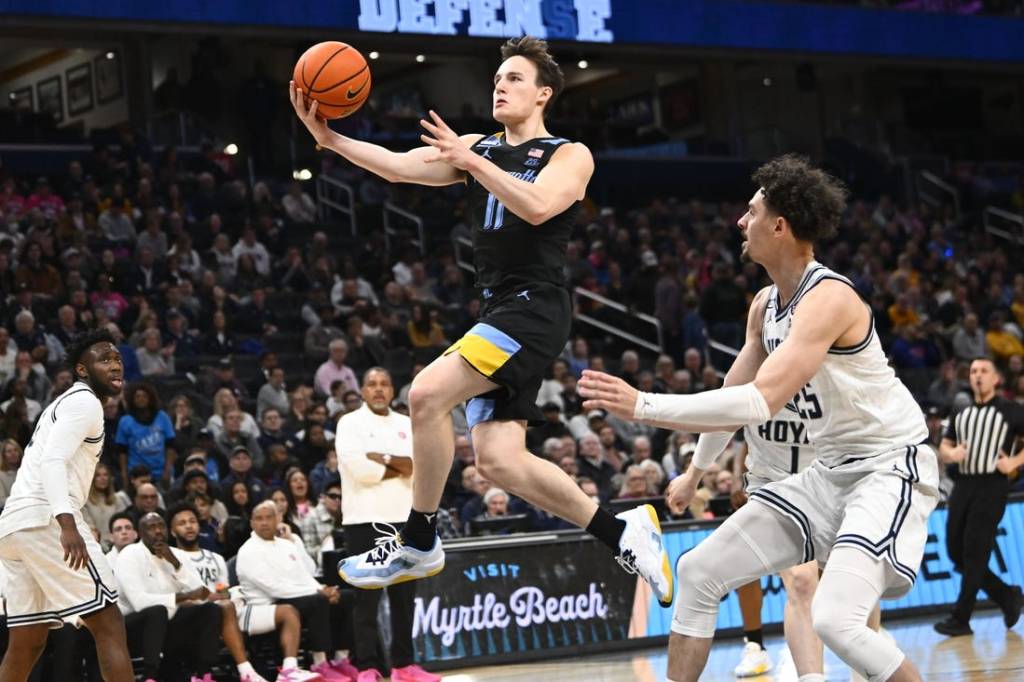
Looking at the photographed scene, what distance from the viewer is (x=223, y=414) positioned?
1345cm

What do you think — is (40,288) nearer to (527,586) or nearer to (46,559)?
(527,586)

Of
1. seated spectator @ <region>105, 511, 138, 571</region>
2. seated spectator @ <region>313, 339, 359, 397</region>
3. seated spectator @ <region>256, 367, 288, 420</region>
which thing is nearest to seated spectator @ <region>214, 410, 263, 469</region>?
seated spectator @ <region>256, 367, 288, 420</region>

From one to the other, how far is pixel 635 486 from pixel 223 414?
3.71 meters

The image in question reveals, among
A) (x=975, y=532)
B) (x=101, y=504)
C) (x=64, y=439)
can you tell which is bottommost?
(x=975, y=532)

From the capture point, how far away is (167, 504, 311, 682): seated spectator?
965 centimetres

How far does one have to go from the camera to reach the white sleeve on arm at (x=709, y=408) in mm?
4828

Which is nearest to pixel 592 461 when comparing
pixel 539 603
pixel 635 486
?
pixel 635 486

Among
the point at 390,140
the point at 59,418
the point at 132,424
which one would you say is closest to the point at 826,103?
the point at 390,140

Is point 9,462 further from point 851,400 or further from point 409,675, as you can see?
point 851,400

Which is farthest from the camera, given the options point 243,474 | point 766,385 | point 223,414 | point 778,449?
point 223,414

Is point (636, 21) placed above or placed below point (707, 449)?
above

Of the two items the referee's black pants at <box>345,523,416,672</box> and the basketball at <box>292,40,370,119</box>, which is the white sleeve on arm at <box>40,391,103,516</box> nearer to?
the basketball at <box>292,40,370,119</box>

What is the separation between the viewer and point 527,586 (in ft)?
37.4

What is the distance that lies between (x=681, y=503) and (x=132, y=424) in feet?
24.8
